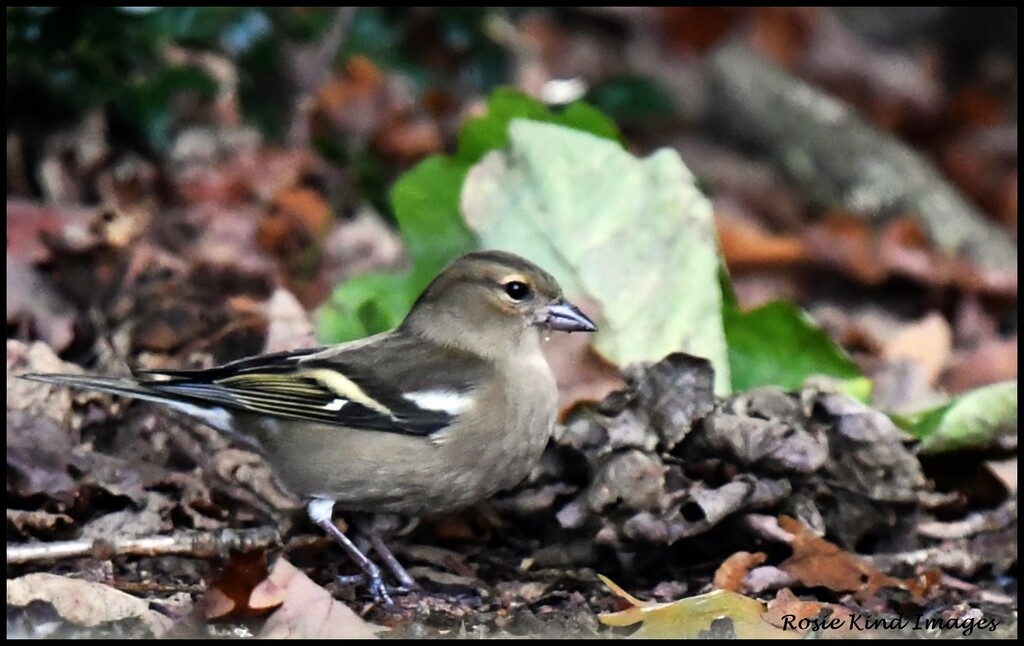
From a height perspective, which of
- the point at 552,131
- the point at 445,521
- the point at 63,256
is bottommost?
the point at 445,521

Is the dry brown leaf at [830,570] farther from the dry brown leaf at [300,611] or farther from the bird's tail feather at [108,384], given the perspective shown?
the bird's tail feather at [108,384]

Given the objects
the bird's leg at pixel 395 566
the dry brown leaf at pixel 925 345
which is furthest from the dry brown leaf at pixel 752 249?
the bird's leg at pixel 395 566

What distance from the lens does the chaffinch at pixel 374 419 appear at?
4086 mm

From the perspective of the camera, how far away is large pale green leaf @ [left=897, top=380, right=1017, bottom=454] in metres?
4.64

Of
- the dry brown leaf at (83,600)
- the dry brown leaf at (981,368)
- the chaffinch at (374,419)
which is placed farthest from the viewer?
the dry brown leaf at (981,368)

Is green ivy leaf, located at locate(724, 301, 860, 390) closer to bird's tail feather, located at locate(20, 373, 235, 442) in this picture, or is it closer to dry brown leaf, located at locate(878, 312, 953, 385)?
dry brown leaf, located at locate(878, 312, 953, 385)

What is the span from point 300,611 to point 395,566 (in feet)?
2.32

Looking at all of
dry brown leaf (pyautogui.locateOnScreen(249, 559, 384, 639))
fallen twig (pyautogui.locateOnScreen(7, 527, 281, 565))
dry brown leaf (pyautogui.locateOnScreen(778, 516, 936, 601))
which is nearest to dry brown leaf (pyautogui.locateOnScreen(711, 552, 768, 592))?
dry brown leaf (pyautogui.locateOnScreen(778, 516, 936, 601))

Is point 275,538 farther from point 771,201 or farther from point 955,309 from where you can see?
point 771,201

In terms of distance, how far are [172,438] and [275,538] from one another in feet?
2.49

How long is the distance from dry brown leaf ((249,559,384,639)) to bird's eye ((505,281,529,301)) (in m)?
1.37

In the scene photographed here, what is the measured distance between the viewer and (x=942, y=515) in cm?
459

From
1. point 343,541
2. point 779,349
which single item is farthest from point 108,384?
point 779,349

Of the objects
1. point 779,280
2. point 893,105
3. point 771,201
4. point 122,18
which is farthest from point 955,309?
point 122,18
